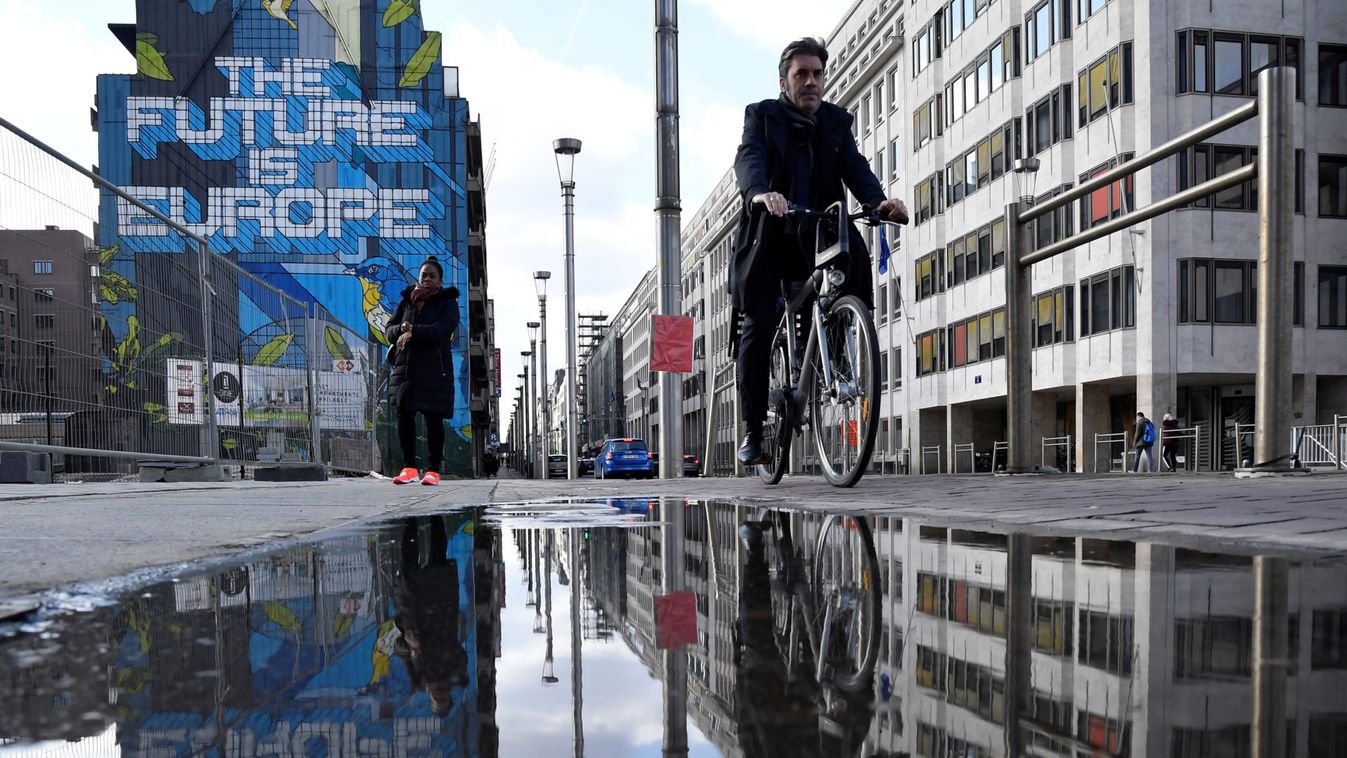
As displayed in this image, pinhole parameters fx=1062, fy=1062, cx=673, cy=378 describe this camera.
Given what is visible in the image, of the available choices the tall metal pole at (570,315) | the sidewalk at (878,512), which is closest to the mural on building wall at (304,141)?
the tall metal pole at (570,315)

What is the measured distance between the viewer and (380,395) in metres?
16.3

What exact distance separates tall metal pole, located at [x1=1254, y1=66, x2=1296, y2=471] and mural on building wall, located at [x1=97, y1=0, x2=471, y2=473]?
45006mm

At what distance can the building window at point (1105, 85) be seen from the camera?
29.6 meters

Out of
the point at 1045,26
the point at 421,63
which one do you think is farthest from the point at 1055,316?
the point at 421,63

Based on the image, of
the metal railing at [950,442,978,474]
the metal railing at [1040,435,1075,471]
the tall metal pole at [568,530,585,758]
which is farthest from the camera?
the metal railing at [950,442,978,474]

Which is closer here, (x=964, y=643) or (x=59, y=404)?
(x=964, y=643)

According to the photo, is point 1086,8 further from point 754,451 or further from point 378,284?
point 378,284

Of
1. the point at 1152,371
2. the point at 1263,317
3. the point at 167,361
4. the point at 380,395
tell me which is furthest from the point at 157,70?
the point at 1263,317

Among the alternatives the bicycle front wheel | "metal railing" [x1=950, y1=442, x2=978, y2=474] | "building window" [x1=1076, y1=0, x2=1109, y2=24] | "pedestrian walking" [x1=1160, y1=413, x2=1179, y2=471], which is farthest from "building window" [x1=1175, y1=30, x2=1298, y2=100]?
the bicycle front wheel

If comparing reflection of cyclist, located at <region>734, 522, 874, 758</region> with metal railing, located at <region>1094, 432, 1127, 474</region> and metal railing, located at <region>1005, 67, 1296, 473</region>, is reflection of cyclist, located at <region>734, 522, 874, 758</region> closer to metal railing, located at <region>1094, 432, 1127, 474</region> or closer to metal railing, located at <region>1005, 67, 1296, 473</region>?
metal railing, located at <region>1005, 67, 1296, 473</region>

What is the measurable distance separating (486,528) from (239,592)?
1367 millimetres

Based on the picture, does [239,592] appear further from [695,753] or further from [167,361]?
[167,361]

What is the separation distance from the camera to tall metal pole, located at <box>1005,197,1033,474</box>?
6863mm

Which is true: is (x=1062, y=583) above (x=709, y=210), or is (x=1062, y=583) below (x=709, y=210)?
below
